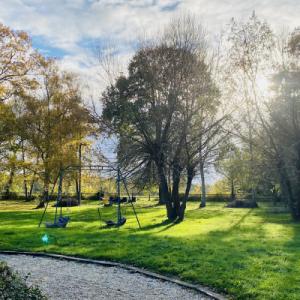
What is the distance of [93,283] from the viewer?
25.5 ft

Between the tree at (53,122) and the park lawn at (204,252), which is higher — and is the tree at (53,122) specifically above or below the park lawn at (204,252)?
above

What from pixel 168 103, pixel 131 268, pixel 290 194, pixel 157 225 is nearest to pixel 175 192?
pixel 157 225

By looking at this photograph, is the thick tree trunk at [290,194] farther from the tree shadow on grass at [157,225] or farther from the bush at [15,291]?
the bush at [15,291]

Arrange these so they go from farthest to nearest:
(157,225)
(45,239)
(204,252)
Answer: (157,225) → (45,239) → (204,252)

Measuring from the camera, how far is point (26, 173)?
99.1ft

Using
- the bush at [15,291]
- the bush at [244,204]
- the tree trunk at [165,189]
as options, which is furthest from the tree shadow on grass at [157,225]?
the bush at [244,204]

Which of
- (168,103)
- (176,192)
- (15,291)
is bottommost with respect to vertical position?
(15,291)

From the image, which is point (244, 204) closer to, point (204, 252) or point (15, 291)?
point (204, 252)

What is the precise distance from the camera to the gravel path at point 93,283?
6.91 m

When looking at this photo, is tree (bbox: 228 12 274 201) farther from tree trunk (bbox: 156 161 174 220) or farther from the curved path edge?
the curved path edge

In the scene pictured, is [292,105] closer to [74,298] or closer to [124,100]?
[124,100]

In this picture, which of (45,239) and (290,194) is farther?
(290,194)

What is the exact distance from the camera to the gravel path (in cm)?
691

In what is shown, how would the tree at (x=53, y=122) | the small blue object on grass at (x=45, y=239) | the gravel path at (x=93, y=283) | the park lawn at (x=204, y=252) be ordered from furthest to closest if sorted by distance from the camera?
the tree at (x=53, y=122)
the small blue object on grass at (x=45, y=239)
the park lawn at (x=204, y=252)
the gravel path at (x=93, y=283)
